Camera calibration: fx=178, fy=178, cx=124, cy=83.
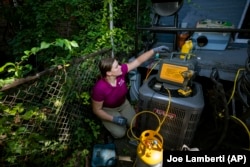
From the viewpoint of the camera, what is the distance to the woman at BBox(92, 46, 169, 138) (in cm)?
237

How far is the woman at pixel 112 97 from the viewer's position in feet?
7.76

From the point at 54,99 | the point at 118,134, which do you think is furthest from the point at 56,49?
the point at 118,134

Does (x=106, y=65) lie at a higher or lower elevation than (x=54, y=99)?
higher

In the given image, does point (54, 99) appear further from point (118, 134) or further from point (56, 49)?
point (56, 49)

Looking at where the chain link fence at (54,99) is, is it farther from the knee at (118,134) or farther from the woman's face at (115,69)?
the knee at (118,134)

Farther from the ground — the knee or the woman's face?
the woman's face

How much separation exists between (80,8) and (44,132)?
7.74 feet

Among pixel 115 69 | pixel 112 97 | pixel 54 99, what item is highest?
pixel 115 69

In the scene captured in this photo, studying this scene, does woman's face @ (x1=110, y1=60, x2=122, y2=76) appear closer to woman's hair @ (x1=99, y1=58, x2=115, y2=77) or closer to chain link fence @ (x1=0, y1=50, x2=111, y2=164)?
woman's hair @ (x1=99, y1=58, x2=115, y2=77)

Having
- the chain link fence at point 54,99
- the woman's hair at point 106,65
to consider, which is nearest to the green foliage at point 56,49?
the chain link fence at point 54,99

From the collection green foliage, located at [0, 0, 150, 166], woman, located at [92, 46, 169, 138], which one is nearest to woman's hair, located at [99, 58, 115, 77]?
woman, located at [92, 46, 169, 138]

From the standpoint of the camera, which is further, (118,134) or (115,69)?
(118,134)

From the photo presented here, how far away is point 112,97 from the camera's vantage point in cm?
255

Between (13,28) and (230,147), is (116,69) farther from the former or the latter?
(13,28)
